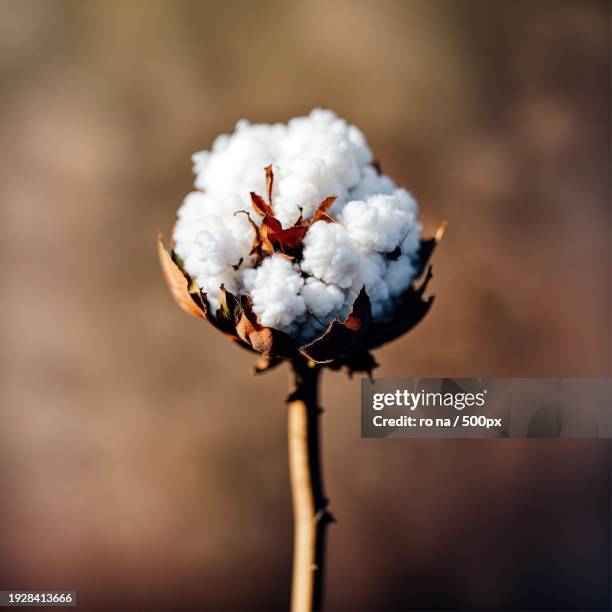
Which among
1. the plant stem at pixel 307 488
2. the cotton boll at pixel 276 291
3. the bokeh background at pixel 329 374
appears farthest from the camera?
the bokeh background at pixel 329 374

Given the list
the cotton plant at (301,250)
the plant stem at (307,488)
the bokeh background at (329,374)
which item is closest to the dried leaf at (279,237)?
the cotton plant at (301,250)

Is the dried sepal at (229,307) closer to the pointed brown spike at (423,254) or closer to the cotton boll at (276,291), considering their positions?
the cotton boll at (276,291)

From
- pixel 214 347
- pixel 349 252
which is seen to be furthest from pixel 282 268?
pixel 214 347

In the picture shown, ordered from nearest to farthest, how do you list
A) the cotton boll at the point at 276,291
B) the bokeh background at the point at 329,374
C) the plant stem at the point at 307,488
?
Answer: the cotton boll at the point at 276,291
the plant stem at the point at 307,488
the bokeh background at the point at 329,374

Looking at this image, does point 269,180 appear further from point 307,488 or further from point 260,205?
point 307,488

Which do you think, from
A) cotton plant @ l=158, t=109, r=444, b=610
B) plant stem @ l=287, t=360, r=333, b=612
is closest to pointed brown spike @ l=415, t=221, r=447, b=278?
cotton plant @ l=158, t=109, r=444, b=610

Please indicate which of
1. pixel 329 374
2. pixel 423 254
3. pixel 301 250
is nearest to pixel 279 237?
pixel 301 250

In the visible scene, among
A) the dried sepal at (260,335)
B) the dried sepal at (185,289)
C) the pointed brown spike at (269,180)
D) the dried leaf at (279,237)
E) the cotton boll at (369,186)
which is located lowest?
the dried sepal at (260,335)
